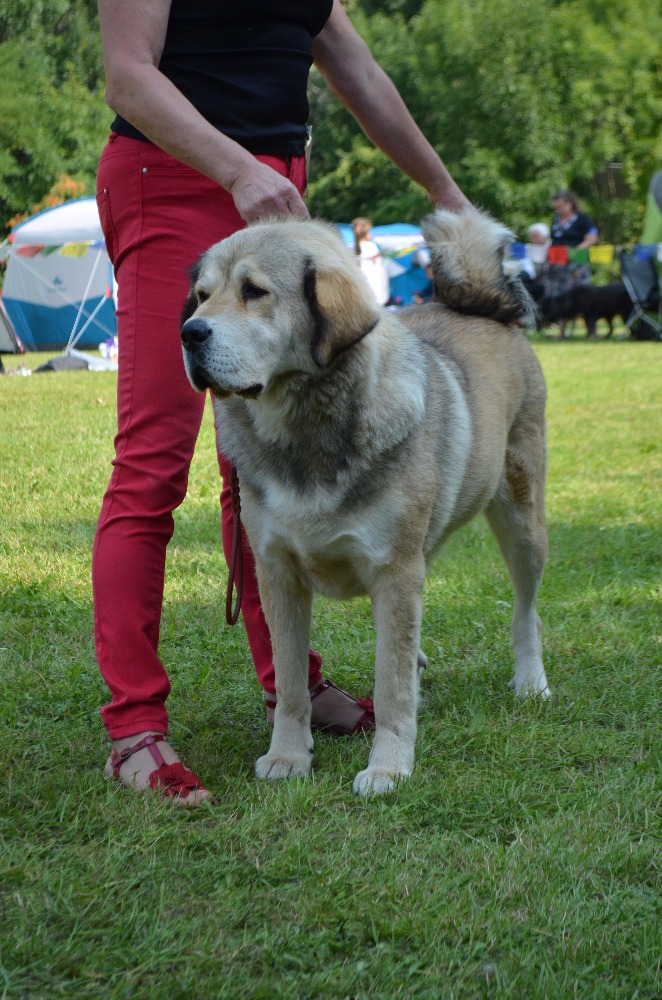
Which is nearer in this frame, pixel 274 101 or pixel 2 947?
pixel 2 947

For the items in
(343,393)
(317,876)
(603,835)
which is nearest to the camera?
(317,876)

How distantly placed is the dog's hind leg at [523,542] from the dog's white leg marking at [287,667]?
93 centimetres

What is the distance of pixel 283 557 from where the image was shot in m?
3.03

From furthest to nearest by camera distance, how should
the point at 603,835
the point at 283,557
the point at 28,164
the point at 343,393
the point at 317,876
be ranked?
the point at 28,164, the point at 283,557, the point at 343,393, the point at 603,835, the point at 317,876

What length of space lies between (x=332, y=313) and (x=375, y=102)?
1.20 metres

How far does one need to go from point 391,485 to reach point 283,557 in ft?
1.24

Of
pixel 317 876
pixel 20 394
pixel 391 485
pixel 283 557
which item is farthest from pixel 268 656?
pixel 20 394

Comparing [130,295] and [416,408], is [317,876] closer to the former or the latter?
[416,408]

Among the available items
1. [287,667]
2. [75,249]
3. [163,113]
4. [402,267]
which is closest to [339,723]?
[287,667]

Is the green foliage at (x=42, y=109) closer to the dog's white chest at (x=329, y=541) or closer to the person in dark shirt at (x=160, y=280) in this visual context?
the person in dark shirt at (x=160, y=280)

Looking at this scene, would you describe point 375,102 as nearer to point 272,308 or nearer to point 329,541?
point 272,308

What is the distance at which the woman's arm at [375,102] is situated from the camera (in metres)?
3.42

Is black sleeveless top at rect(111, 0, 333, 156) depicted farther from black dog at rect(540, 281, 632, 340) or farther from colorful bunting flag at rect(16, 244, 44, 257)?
black dog at rect(540, 281, 632, 340)

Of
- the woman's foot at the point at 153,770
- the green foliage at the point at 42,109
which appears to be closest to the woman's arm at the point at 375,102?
the woman's foot at the point at 153,770
